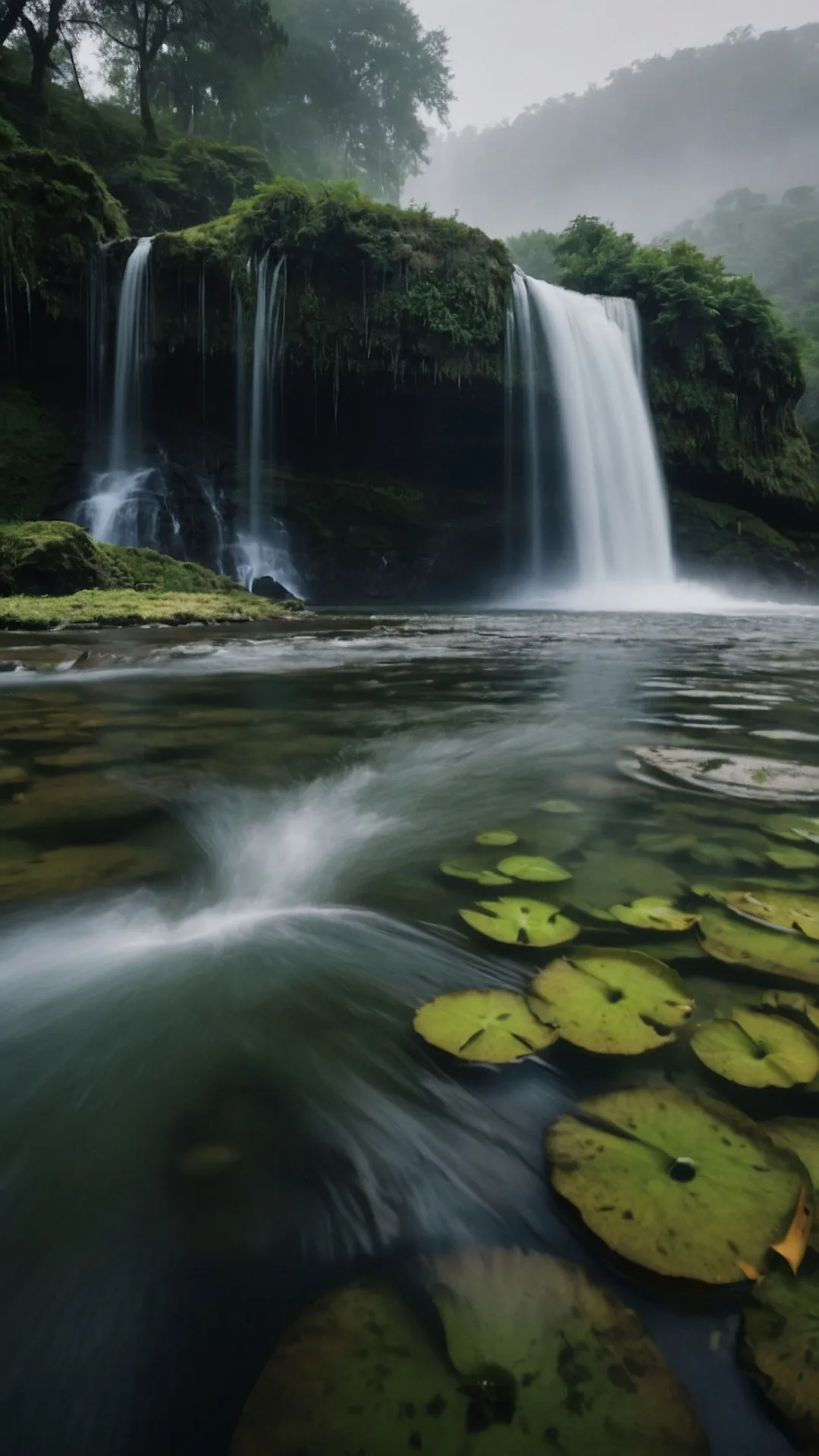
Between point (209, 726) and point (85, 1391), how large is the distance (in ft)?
8.69

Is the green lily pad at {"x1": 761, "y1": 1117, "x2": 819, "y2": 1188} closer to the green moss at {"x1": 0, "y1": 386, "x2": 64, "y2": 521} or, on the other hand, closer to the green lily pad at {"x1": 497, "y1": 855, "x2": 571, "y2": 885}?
the green lily pad at {"x1": 497, "y1": 855, "x2": 571, "y2": 885}

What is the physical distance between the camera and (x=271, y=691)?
3988 millimetres

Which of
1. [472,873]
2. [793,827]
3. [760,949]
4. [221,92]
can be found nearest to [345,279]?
[793,827]

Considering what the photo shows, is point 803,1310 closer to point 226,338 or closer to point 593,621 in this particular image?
point 593,621

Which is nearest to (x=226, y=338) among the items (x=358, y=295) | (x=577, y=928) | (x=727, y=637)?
(x=358, y=295)

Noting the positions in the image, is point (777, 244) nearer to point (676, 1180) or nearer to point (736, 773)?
point (736, 773)

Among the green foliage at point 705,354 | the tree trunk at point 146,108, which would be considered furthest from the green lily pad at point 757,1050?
the tree trunk at point 146,108

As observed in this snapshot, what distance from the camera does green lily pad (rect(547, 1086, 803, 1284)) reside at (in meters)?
0.69

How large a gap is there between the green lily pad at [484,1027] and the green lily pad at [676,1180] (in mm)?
122

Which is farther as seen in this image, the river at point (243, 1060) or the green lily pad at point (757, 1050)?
the green lily pad at point (757, 1050)

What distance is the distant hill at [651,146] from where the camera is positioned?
10300 cm

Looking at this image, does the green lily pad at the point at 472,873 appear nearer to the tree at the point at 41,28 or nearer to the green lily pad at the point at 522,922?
the green lily pad at the point at 522,922

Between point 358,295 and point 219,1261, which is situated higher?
point 358,295

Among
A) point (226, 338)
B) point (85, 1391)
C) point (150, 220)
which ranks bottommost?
point (85, 1391)
